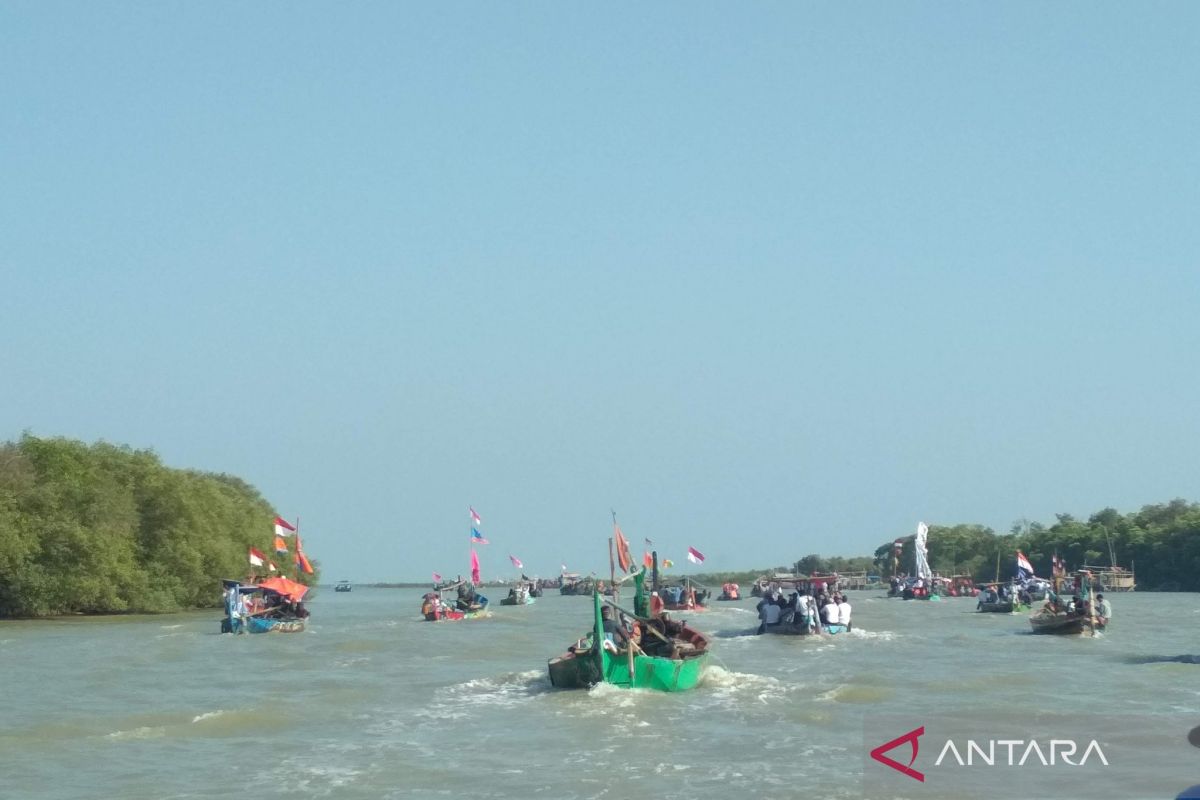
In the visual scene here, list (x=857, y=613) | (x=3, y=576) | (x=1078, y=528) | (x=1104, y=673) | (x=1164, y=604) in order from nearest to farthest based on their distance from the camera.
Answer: (x=1104, y=673) → (x=3, y=576) → (x=857, y=613) → (x=1164, y=604) → (x=1078, y=528)

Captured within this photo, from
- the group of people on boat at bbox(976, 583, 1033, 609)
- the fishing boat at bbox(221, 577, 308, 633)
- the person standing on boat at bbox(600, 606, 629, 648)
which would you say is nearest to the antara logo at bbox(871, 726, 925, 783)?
the person standing on boat at bbox(600, 606, 629, 648)

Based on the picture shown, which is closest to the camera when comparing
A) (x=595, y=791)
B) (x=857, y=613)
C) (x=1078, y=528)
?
(x=595, y=791)

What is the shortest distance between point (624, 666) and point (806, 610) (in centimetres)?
2021

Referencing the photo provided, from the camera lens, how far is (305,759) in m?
21.7

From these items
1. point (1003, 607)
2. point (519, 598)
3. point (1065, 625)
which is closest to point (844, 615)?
point (1065, 625)

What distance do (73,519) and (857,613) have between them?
1475 inches

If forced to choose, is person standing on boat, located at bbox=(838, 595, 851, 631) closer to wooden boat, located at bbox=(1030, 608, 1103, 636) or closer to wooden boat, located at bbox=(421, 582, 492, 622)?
wooden boat, located at bbox=(1030, 608, 1103, 636)

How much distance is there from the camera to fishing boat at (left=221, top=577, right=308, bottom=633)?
53625 mm

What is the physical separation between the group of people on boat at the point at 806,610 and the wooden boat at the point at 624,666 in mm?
17574

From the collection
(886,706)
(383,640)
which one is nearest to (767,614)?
(383,640)

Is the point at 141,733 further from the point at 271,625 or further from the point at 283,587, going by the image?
the point at 283,587

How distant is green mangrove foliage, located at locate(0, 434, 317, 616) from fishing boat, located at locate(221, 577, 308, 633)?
30.4 feet

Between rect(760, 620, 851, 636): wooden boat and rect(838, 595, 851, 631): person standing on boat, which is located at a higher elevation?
rect(838, 595, 851, 631): person standing on boat

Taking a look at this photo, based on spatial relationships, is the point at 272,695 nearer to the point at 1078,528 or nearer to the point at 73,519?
the point at 73,519
